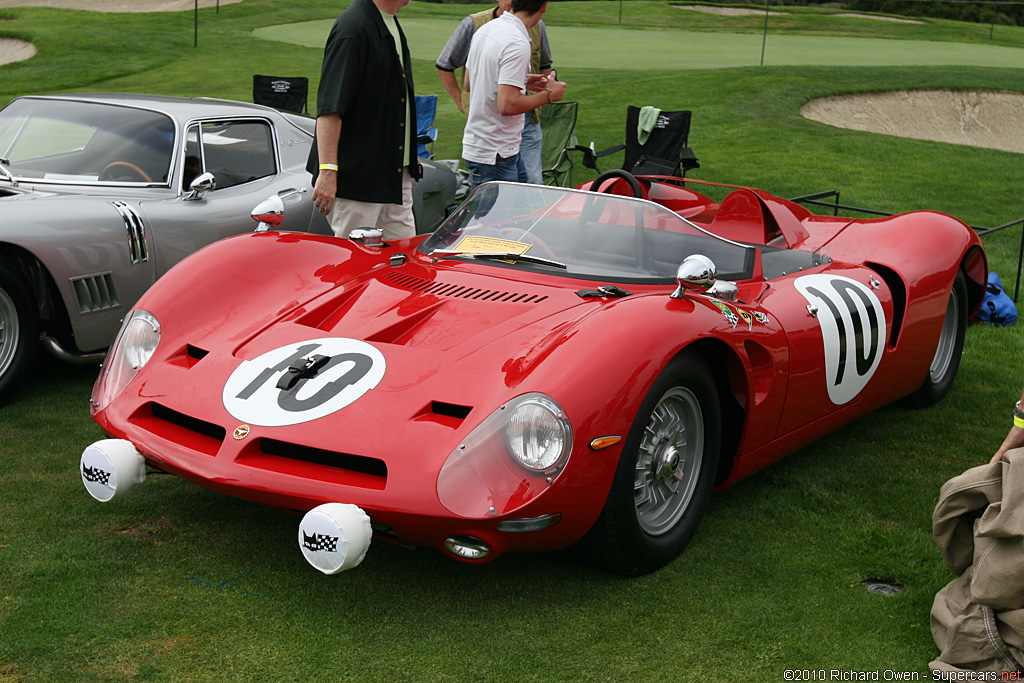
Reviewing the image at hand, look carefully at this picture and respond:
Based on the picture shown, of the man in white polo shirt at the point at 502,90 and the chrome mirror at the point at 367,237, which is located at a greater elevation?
the man in white polo shirt at the point at 502,90

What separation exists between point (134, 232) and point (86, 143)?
3.07 feet

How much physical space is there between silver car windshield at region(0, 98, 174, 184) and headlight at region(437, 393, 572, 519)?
11.1 feet

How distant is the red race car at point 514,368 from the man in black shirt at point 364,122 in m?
0.57

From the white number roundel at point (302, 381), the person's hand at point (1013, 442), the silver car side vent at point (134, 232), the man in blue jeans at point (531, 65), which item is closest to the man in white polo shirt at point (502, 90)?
the man in blue jeans at point (531, 65)

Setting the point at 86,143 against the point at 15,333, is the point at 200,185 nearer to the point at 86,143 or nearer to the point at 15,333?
the point at 86,143

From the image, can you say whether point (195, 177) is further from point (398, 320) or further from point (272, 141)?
point (398, 320)

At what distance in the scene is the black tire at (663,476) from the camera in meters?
2.92

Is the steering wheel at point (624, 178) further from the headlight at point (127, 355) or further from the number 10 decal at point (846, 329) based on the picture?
the headlight at point (127, 355)

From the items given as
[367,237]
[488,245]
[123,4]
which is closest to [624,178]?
[488,245]

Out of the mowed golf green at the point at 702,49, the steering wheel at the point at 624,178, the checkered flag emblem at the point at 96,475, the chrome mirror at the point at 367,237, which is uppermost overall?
the mowed golf green at the point at 702,49

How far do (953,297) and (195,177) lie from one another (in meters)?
4.09

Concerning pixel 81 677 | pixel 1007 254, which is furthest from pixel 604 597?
pixel 1007 254

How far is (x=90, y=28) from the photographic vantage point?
2383cm

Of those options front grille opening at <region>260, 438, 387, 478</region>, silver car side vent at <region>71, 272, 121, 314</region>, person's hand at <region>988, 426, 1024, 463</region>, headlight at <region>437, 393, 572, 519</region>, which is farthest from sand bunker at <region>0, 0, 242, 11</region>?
person's hand at <region>988, 426, 1024, 463</region>
